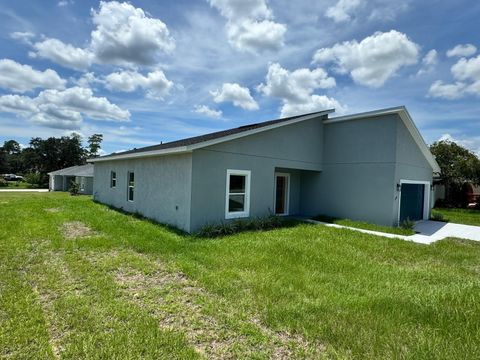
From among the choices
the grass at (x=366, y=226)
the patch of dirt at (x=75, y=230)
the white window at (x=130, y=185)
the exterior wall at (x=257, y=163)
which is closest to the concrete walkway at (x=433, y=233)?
the grass at (x=366, y=226)

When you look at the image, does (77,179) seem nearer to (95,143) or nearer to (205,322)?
(95,143)

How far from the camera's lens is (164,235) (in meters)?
8.45

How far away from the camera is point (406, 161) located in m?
12.0

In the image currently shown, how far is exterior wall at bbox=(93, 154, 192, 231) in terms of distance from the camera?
9.19 metres

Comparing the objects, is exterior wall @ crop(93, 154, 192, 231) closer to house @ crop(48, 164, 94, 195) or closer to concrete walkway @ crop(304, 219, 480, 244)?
concrete walkway @ crop(304, 219, 480, 244)

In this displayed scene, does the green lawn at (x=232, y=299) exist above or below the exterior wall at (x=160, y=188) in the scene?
below

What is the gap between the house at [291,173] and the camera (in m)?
9.32

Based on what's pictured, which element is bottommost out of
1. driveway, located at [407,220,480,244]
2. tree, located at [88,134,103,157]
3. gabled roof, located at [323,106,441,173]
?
driveway, located at [407,220,480,244]

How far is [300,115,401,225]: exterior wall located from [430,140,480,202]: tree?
1483cm

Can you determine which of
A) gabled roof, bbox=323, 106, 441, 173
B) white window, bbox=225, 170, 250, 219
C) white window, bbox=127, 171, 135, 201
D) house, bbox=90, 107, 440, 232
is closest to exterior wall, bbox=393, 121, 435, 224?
house, bbox=90, 107, 440, 232

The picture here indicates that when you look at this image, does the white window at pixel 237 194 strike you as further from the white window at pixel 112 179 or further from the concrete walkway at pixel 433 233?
the white window at pixel 112 179

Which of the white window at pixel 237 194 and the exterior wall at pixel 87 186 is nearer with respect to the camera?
the white window at pixel 237 194

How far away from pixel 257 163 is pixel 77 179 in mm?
31424

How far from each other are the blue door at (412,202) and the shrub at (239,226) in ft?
21.7
